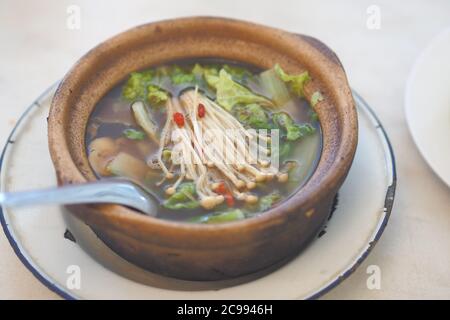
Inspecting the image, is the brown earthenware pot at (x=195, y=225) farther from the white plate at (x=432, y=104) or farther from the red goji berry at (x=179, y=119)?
the white plate at (x=432, y=104)

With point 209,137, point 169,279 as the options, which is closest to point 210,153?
point 209,137

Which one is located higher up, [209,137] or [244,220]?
[209,137]

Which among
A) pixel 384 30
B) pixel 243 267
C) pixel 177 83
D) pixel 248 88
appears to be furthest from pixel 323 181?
pixel 384 30

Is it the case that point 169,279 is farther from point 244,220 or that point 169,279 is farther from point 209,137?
point 209,137

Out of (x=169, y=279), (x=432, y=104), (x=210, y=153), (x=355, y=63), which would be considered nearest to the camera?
(x=169, y=279)

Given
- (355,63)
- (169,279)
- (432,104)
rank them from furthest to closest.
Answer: (355,63) < (432,104) < (169,279)

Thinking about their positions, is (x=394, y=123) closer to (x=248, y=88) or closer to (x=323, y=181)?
(x=248, y=88)

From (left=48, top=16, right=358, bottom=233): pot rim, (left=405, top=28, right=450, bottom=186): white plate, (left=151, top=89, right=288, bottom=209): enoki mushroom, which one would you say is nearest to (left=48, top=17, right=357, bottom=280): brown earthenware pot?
(left=48, top=16, right=358, bottom=233): pot rim

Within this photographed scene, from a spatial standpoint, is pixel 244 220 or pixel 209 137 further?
pixel 209 137
